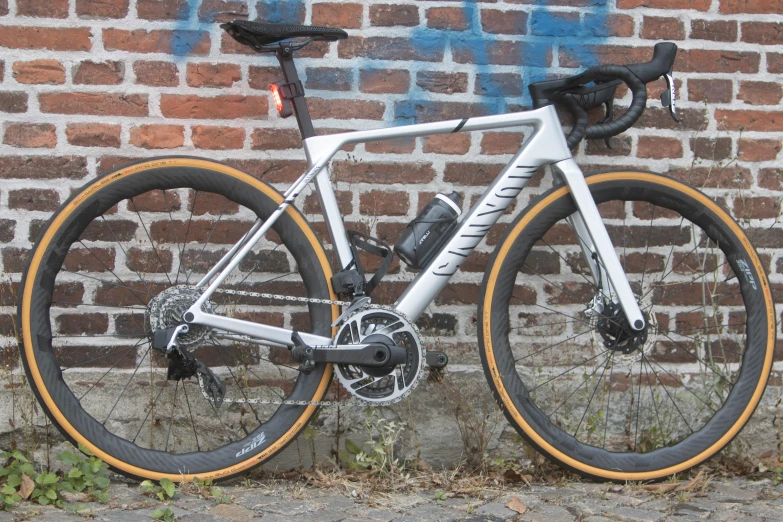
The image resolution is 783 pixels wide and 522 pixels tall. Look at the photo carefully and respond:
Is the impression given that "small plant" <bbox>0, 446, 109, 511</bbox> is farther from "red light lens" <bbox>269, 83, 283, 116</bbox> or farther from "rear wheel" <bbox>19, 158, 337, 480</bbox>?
"red light lens" <bbox>269, 83, 283, 116</bbox>

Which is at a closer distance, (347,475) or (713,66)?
Result: (347,475)

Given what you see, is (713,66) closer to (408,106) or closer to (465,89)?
(465,89)

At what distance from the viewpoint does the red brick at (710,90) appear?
2.97 metres

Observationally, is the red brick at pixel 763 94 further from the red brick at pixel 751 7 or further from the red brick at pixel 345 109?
the red brick at pixel 345 109

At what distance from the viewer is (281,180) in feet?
9.41

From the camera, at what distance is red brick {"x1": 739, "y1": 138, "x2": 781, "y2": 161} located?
302cm

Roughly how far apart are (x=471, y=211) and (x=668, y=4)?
43.8 inches

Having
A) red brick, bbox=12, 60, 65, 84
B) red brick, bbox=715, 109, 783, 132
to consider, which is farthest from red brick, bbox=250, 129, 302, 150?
red brick, bbox=715, 109, 783, 132

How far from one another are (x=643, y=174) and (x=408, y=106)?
2.75 feet

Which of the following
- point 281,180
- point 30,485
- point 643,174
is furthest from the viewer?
point 281,180

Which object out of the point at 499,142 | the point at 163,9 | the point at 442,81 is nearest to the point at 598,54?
the point at 499,142

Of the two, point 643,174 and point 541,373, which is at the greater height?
point 643,174

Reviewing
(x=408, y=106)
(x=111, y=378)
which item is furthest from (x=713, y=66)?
(x=111, y=378)

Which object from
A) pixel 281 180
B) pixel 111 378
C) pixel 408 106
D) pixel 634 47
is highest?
A: pixel 634 47
